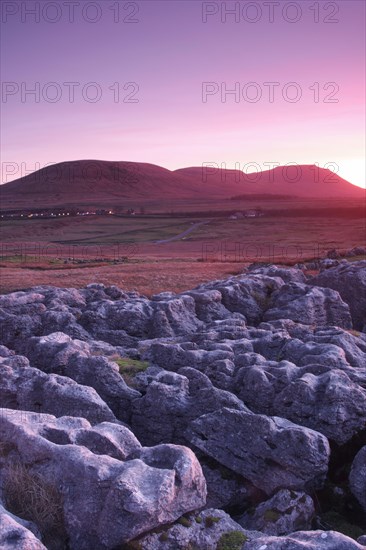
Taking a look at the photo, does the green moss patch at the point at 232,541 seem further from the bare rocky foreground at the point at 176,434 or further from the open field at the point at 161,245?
the open field at the point at 161,245

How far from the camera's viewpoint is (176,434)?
16219 millimetres

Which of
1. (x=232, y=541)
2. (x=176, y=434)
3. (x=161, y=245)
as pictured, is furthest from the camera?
(x=161, y=245)

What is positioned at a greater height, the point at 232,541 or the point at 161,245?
the point at 161,245

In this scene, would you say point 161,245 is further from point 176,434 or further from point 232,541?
point 232,541

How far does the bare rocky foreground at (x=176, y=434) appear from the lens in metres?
9.88

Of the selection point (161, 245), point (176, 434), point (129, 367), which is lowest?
point (176, 434)

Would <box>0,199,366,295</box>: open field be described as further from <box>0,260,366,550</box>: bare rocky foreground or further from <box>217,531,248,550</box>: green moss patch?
<box>217,531,248,550</box>: green moss patch

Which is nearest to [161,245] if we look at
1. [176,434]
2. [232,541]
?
[176,434]

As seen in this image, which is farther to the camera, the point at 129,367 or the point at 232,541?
the point at 129,367

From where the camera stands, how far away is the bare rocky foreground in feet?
32.4

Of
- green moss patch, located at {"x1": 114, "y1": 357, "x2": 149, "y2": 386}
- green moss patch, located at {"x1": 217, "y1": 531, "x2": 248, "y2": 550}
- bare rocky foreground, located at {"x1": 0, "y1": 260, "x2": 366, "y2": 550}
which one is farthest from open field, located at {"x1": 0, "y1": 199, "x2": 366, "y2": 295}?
green moss patch, located at {"x1": 217, "y1": 531, "x2": 248, "y2": 550}

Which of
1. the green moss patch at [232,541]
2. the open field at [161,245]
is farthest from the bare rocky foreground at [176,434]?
the open field at [161,245]

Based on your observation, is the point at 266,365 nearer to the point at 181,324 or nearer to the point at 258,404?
the point at 258,404

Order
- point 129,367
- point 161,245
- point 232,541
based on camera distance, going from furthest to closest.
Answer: point 161,245, point 129,367, point 232,541
